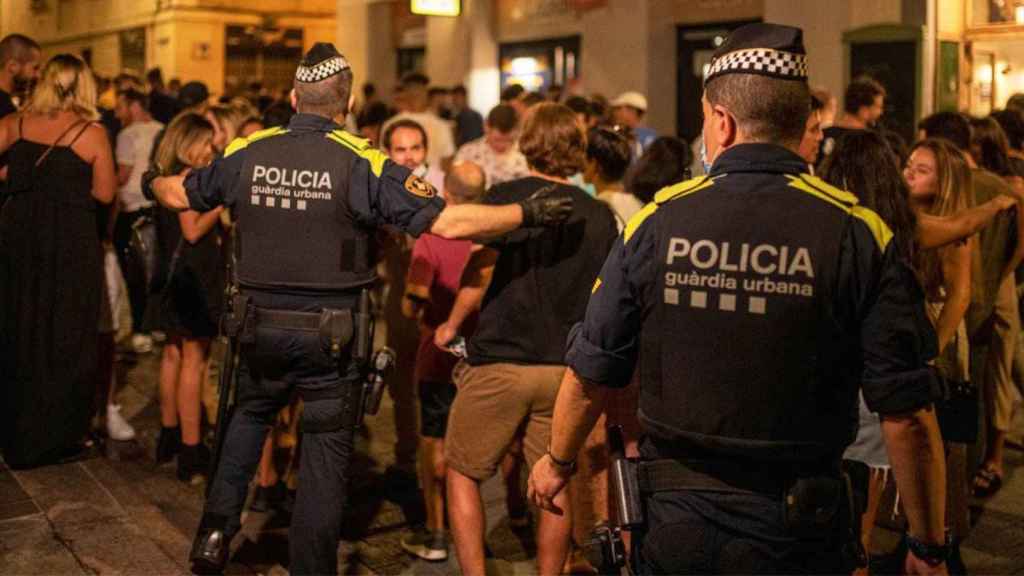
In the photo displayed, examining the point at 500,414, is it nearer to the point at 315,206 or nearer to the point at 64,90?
the point at 315,206

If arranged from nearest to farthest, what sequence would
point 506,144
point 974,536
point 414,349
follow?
point 974,536 < point 414,349 < point 506,144

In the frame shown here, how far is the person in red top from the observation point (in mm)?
5543

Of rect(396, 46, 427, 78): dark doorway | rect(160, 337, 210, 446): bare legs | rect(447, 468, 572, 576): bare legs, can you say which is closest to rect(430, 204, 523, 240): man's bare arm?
rect(447, 468, 572, 576): bare legs

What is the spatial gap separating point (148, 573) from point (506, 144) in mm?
4785

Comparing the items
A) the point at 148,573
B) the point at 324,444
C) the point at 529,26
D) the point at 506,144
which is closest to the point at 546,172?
the point at 324,444

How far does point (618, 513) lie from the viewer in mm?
3027

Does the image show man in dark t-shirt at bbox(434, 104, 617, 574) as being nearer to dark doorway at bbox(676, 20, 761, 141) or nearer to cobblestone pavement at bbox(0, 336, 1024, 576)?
cobblestone pavement at bbox(0, 336, 1024, 576)

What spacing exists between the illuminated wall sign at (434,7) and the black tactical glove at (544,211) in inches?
Answer: 327

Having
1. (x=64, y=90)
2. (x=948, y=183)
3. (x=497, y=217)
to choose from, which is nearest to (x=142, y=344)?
(x=64, y=90)

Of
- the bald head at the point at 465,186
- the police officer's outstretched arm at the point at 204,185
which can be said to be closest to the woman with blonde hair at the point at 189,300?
the police officer's outstretched arm at the point at 204,185

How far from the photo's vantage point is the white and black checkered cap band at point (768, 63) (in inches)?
112

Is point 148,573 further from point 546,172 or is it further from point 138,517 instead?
point 546,172

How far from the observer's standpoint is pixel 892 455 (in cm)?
289

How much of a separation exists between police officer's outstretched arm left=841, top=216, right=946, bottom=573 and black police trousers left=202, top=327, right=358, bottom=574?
2271 millimetres
